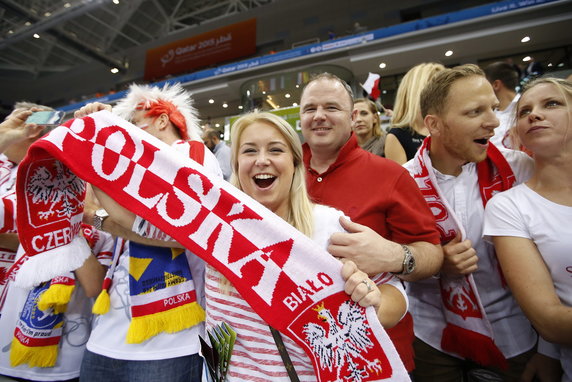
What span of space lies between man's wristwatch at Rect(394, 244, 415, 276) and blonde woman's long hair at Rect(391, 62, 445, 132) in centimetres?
123

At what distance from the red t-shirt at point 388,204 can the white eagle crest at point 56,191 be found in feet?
3.15

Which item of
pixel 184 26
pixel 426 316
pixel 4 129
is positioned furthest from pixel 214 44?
pixel 426 316

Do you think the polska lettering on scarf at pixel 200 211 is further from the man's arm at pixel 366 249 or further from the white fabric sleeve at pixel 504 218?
the white fabric sleeve at pixel 504 218

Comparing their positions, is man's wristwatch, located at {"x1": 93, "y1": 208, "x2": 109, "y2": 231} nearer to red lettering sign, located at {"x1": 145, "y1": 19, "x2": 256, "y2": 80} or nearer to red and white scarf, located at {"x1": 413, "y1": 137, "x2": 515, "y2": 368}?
red and white scarf, located at {"x1": 413, "y1": 137, "x2": 515, "y2": 368}

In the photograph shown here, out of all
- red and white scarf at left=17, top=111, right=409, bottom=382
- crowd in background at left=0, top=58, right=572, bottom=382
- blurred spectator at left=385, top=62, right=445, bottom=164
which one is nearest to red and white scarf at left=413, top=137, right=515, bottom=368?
crowd in background at left=0, top=58, right=572, bottom=382

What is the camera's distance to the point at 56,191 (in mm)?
1065

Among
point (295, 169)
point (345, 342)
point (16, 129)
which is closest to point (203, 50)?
point (16, 129)

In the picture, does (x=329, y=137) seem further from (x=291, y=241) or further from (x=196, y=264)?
(x=196, y=264)

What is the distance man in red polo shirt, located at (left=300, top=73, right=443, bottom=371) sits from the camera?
924 mm

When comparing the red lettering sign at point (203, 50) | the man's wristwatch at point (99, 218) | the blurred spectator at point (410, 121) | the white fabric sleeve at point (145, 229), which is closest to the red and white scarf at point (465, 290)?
the blurred spectator at point (410, 121)

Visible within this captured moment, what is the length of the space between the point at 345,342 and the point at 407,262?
37cm

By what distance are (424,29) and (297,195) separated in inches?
360

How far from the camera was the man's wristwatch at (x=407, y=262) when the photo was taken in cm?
99

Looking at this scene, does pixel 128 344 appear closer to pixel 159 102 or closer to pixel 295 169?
pixel 295 169
